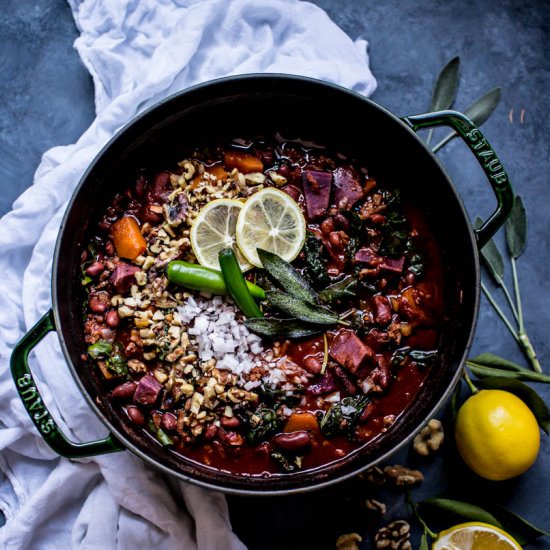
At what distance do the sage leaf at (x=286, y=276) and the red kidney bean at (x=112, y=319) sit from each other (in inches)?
28.6

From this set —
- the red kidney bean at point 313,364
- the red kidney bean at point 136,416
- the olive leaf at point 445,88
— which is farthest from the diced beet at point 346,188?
the red kidney bean at point 136,416

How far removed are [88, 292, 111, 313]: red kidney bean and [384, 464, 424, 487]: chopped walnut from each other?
168cm

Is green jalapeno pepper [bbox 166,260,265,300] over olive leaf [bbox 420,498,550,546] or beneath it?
over

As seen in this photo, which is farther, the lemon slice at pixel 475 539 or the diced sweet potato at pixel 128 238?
the lemon slice at pixel 475 539

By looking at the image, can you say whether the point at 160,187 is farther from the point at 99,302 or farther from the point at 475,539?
the point at 475,539

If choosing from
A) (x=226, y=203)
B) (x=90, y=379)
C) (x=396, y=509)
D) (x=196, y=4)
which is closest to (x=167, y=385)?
(x=90, y=379)

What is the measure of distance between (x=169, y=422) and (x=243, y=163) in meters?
1.31

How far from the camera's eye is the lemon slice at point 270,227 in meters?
3.10

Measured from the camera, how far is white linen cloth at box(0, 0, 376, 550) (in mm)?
3338

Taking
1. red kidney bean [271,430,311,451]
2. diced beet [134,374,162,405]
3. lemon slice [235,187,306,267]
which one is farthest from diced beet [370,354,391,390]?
diced beet [134,374,162,405]

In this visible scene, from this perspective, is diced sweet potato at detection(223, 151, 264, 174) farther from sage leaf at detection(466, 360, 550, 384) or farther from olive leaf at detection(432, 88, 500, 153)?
sage leaf at detection(466, 360, 550, 384)

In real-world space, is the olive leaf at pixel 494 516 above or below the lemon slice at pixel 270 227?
below

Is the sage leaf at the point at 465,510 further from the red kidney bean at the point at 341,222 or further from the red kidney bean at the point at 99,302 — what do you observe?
the red kidney bean at the point at 99,302

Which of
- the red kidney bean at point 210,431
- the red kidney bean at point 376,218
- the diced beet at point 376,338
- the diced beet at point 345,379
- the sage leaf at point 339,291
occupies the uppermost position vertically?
the red kidney bean at point 376,218
